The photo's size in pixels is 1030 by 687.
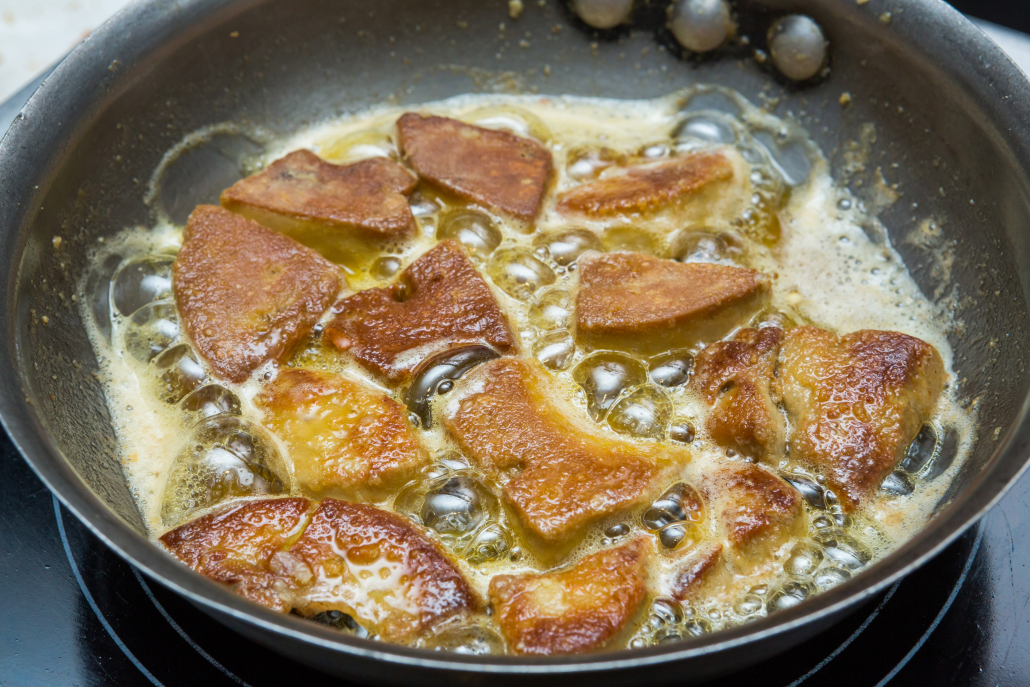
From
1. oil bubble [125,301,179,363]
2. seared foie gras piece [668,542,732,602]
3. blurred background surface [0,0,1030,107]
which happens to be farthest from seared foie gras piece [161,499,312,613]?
blurred background surface [0,0,1030,107]

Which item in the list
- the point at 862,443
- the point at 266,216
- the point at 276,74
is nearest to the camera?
the point at 862,443

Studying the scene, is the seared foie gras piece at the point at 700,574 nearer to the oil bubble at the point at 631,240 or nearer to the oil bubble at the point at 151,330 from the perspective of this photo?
the oil bubble at the point at 631,240

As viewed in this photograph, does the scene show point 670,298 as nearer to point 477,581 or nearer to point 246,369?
point 477,581

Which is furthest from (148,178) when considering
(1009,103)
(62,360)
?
(1009,103)

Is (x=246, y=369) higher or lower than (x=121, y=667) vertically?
higher

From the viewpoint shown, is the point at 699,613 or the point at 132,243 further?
the point at 132,243

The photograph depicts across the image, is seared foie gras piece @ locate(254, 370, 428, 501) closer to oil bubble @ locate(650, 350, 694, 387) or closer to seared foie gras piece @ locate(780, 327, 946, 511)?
oil bubble @ locate(650, 350, 694, 387)
